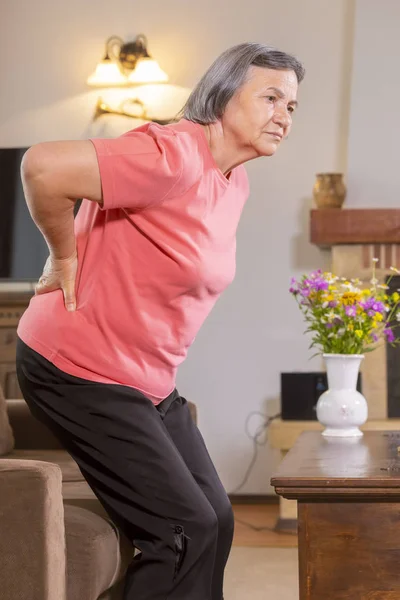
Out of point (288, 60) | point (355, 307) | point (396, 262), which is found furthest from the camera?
point (396, 262)

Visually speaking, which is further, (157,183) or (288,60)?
(288,60)

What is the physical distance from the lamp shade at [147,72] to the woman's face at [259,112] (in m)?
3.07

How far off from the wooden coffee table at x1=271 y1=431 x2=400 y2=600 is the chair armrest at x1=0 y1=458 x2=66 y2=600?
408 mm

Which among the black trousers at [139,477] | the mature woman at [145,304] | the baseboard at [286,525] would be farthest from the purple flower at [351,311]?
the baseboard at [286,525]

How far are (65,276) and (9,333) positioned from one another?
2940 mm

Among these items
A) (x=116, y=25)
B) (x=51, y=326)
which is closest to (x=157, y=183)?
(x=51, y=326)

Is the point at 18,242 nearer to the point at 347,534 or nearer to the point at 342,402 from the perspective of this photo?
the point at 342,402

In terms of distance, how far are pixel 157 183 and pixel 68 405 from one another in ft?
1.41

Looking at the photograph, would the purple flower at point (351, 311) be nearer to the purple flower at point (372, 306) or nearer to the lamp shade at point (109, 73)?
the purple flower at point (372, 306)

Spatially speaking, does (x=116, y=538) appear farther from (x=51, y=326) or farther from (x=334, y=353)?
(x=334, y=353)

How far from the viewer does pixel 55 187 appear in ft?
4.96

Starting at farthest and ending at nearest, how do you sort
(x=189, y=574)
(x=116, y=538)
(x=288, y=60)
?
(x=116, y=538), (x=288, y=60), (x=189, y=574)

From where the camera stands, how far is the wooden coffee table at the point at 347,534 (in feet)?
5.29

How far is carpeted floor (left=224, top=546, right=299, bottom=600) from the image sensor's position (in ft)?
9.53
